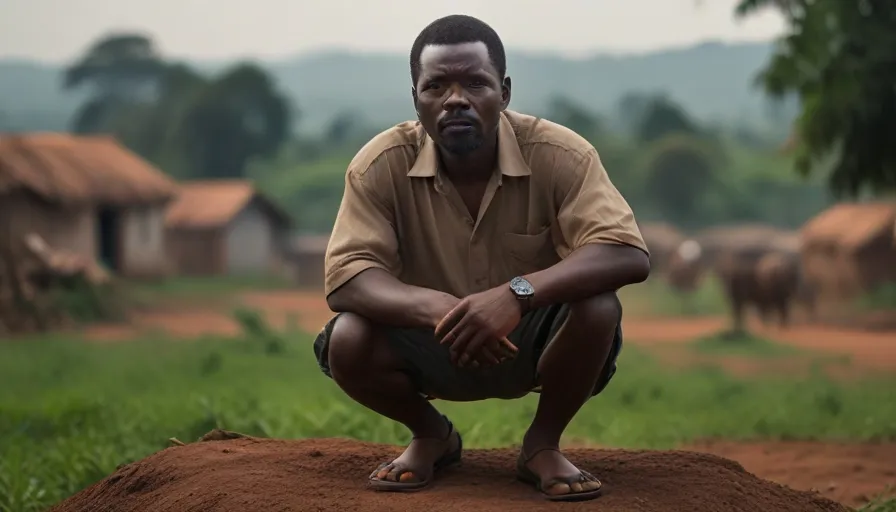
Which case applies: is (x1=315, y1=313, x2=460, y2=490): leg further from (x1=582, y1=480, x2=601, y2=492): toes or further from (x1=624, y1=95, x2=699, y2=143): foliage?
(x1=624, y1=95, x2=699, y2=143): foliage

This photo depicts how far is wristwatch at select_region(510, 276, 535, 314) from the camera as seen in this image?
129 inches

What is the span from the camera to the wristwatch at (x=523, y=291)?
329cm

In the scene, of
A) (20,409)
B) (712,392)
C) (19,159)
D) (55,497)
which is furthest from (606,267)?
(19,159)

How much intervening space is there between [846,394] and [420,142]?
7.70 m

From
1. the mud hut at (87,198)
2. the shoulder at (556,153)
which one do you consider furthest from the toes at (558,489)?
the mud hut at (87,198)

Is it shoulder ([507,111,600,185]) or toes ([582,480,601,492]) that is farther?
shoulder ([507,111,600,185])

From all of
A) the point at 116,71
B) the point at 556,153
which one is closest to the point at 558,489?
the point at 556,153

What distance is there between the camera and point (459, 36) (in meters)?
A: 3.52

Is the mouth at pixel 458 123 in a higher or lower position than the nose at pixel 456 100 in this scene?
lower

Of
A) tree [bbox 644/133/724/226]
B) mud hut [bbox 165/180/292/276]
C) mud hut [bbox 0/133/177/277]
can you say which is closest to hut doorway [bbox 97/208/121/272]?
mud hut [bbox 0/133/177/277]

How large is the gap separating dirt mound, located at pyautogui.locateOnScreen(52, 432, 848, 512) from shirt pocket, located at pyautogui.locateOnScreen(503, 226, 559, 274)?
66cm

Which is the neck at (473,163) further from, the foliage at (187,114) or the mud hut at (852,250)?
the foliage at (187,114)

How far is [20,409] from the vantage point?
7.61 metres

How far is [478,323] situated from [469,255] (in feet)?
1.50
